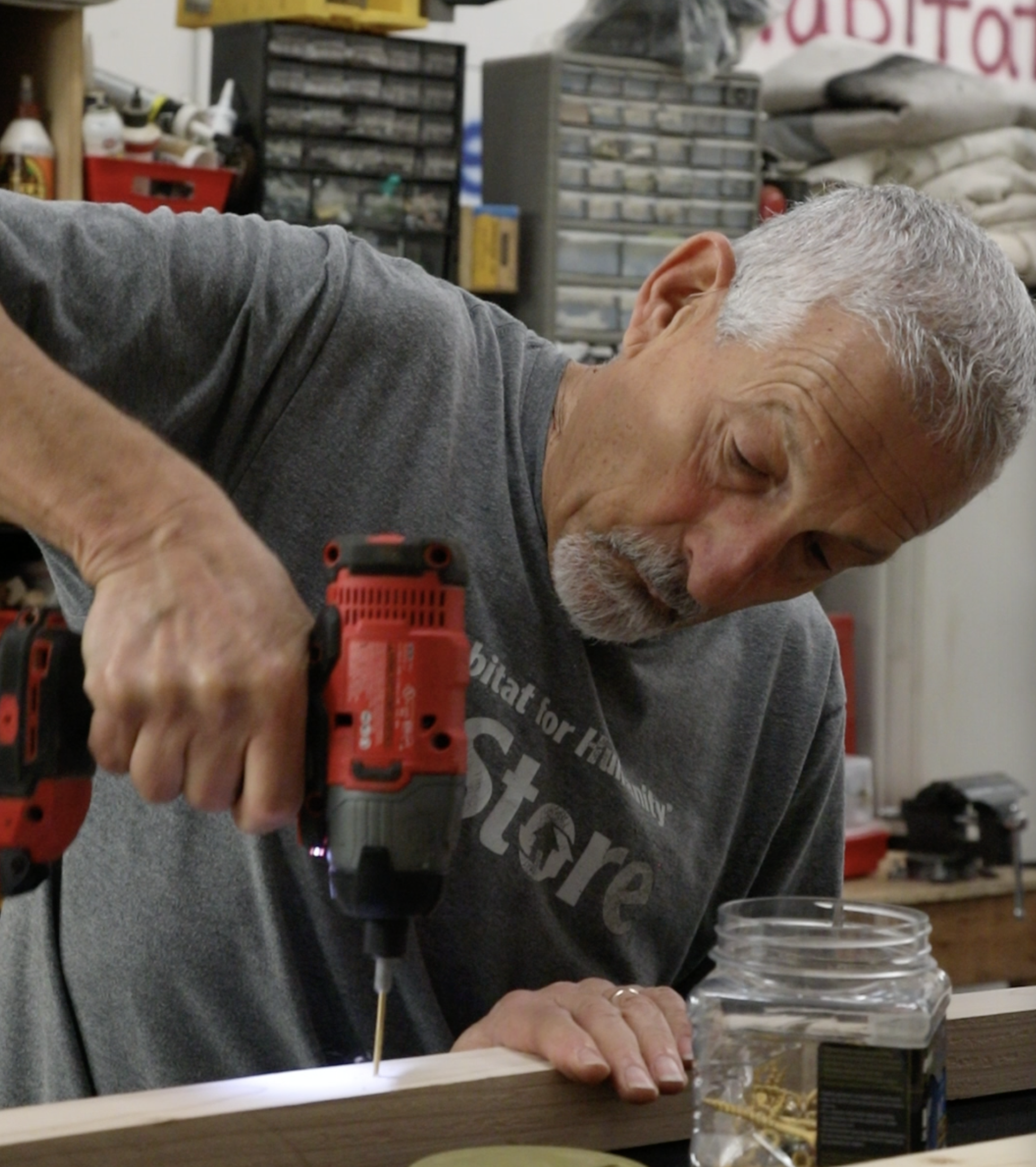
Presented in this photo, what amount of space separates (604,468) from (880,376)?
0.23 m

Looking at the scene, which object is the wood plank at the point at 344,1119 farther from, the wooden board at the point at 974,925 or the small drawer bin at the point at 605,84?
the small drawer bin at the point at 605,84

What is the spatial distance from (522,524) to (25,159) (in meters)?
1.37

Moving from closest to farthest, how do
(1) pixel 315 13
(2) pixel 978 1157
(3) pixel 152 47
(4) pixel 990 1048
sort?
(2) pixel 978 1157, (4) pixel 990 1048, (1) pixel 315 13, (3) pixel 152 47

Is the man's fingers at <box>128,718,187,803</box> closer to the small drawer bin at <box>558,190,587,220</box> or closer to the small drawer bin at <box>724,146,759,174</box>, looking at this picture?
the small drawer bin at <box>558,190,587,220</box>

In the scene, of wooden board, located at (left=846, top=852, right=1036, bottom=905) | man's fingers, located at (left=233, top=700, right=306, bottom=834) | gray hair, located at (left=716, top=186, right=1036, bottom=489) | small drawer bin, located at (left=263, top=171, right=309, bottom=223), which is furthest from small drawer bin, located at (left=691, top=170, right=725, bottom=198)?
man's fingers, located at (left=233, top=700, right=306, bottom=834)

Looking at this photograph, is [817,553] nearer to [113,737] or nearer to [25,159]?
[113,737]

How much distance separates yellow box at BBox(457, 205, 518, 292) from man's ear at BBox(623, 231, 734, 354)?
5.23ft

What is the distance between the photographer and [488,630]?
1.29 metres

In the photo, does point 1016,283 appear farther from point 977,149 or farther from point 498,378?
point 977,149

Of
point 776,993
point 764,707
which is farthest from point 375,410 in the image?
point 776,993

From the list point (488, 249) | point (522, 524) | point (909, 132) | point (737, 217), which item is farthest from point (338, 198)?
point (522, 524)

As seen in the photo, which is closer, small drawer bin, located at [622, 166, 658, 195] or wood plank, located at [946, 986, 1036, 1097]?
wood plank, located at [946, 986, 1036, 1097]

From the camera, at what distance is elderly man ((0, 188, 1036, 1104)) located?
1.16 meters

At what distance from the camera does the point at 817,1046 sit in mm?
864
